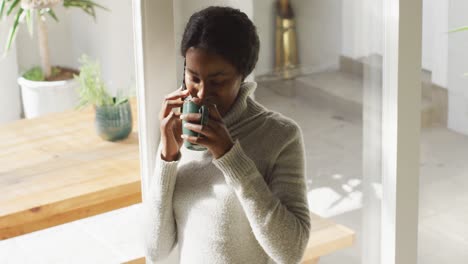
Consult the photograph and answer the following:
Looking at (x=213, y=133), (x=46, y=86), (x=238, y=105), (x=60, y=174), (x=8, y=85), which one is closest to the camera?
(x=213, y=133)

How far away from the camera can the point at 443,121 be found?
1.64 metres

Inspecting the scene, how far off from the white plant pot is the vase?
126cm

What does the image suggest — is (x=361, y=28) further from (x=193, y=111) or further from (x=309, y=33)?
(x=193, y=111)

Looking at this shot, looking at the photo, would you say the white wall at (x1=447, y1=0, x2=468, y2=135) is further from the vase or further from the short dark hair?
the vase

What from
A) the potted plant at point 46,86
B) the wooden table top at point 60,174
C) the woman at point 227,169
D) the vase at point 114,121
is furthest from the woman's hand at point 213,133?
the potted plant at point 46,86

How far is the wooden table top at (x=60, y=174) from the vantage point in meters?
2.25

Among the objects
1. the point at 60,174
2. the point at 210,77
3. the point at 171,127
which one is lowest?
the point at 60,174

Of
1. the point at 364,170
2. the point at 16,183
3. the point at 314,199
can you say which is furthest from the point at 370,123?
the point at 16,183

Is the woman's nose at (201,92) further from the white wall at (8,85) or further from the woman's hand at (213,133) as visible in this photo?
the white wall at (8,85)

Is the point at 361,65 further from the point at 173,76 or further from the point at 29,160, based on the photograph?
the point at 29,160

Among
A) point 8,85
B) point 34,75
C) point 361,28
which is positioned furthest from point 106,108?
point 8,85

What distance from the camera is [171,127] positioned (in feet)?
4.85

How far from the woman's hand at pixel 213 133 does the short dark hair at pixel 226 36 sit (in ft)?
0.31

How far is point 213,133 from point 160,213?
0.27m
